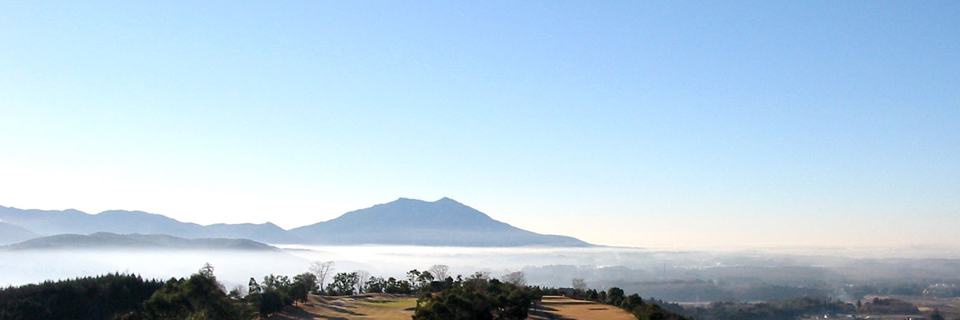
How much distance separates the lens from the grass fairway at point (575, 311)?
5019 cm

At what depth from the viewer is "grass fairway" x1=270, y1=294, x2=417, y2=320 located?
48500 mm

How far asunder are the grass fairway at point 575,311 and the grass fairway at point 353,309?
1035 centimetres

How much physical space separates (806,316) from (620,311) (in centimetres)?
6203

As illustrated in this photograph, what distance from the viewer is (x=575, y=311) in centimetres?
5559

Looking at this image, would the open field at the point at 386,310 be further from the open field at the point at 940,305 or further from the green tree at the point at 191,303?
the open field at the point at 940,305

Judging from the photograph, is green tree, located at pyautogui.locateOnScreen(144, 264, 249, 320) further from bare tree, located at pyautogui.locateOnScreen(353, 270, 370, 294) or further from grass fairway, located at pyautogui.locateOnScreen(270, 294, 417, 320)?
bare tree, located at pyautogui.locateOnScreen(353, 270, 370, 294)

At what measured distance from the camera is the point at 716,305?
11400 cm

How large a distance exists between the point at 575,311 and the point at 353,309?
17888 millimetres

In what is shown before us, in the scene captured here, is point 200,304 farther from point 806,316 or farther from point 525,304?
point 806,316

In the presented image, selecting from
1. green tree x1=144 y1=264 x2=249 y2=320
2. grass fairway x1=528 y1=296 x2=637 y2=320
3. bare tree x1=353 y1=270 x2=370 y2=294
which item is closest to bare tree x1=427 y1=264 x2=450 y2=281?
bare tree x1=353 y1=270 x2=370 y2=294

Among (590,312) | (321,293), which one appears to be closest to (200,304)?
(590,312)

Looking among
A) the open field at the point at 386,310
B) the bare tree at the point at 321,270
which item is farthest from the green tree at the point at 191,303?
the bare tree at the point at 321,270

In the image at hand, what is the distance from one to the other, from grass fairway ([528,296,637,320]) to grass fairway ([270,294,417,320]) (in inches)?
408

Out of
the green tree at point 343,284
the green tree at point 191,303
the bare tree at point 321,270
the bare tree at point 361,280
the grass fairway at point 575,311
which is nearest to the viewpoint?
the green tree at point 191,303
